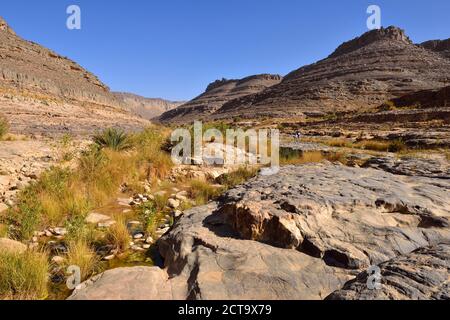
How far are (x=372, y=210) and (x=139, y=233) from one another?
9.35ft

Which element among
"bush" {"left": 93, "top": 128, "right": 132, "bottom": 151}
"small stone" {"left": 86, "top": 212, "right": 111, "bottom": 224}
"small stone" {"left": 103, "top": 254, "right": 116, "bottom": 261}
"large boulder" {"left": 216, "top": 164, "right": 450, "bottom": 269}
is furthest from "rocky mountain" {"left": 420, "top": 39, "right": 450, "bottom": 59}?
"small stone" {"left": 103, "top": 254, "right": 116, "bottom": 261}

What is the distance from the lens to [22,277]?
7.79 feet

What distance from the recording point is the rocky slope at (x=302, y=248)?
2178 mm

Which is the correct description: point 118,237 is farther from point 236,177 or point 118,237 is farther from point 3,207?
point 236,177

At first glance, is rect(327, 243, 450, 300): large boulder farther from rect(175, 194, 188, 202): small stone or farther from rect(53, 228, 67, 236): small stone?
rect(175, 194, 188, 202): small stone

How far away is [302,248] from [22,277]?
2.37 meters

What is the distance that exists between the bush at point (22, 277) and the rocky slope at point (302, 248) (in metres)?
0.34

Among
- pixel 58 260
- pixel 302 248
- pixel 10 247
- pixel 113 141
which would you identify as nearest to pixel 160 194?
pixel 58 260

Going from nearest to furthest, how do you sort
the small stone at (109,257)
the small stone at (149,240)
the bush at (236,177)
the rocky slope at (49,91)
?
1. the small stone at (109,257)
2. the small stone at (149,240)
3. the bush at (236,177)
4. the rocky slope at (49,91)

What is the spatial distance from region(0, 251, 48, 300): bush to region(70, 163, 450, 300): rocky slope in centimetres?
34

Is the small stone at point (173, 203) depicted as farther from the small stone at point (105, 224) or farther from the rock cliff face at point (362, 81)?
the rock cliff face at point (362, 81)

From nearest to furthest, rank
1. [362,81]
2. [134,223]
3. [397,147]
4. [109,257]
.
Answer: [109,257]
[134,223]
[397,147]
[362,81]

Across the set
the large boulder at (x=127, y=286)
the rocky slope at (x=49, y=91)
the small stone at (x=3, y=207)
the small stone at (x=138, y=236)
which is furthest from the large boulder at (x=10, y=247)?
the rocky slope at (x=49, y=91)
